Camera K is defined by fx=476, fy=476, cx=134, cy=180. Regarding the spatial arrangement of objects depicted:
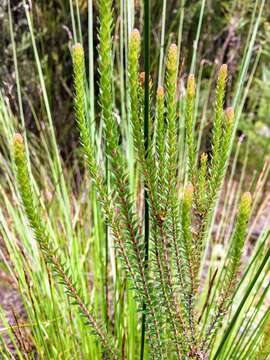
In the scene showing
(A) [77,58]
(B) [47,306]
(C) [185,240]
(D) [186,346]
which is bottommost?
(B) [47,306]

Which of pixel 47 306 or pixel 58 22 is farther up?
pixel 58 22

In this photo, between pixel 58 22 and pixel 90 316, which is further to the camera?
pixel 58 22

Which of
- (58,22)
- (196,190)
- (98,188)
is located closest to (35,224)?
(98,188)

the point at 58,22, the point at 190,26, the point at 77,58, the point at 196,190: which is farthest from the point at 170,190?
the point at 190,26

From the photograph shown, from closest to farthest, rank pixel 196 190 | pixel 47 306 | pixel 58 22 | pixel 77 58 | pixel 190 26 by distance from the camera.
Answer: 1. pixel 77 58
2. pixel 196 190
3. pixel 47 306
4. pixel 58 22
5. pixel 190 26

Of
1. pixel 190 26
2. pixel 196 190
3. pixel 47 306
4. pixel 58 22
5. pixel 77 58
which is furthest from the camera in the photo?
pixel 190 26

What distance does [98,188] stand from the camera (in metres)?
0.52

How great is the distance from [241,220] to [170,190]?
0.28 ft

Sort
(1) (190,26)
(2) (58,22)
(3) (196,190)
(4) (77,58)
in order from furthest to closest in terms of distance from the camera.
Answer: (1) (190,26)
(2) (58,22)
(3) (196,190)
(4) (77,58)

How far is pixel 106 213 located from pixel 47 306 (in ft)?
1.62

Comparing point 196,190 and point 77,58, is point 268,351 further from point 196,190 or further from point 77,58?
point 77,58

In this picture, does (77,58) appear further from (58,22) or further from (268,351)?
(58,22)

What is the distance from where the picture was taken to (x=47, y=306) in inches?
37.5

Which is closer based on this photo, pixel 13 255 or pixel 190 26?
pixel 13 255
